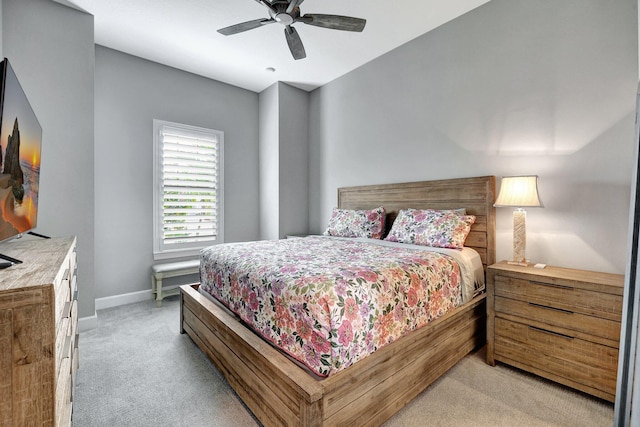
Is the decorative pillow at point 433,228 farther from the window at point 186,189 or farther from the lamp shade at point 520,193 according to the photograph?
the window at point 186,189

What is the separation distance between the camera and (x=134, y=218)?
3.66m

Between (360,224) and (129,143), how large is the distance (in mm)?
3016

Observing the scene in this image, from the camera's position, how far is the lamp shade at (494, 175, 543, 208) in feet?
7.25

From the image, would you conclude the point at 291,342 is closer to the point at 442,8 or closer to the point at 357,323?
the point at 357,323

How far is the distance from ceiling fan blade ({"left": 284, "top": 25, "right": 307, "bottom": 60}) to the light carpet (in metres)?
2.65

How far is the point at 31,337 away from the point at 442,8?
11.9 feet

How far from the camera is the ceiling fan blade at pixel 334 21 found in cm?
217

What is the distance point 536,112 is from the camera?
8.02ft

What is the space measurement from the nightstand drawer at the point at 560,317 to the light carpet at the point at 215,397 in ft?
1.41

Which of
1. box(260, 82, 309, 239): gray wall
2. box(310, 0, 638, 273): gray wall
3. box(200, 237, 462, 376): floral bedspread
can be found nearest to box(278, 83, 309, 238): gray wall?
box(260, 82, 309, 239): gray wall

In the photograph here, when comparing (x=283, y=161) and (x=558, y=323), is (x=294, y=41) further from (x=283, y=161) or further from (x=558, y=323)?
(x=558, y=323)

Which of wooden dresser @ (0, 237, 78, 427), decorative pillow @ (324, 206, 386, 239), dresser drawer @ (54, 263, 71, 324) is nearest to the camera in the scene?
wooden dresser @ (0, 237, 78, 427)

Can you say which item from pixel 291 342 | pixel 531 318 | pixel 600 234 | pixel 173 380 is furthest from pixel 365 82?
pixel 173 380

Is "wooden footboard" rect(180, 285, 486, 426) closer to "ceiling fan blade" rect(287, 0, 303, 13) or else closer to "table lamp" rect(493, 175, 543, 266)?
"table lamp" rect(493, 175, 543, 266)
